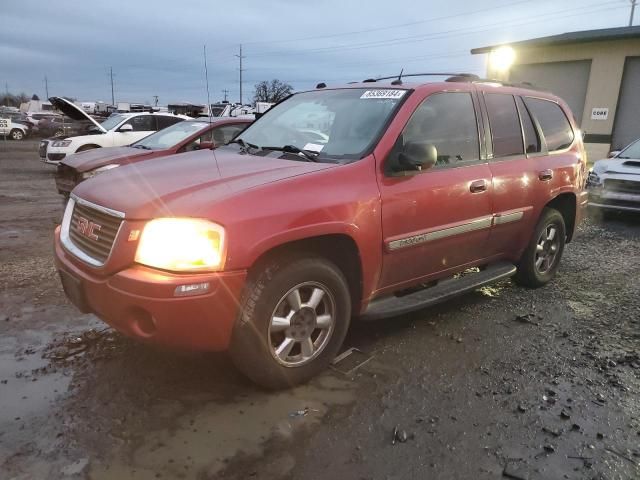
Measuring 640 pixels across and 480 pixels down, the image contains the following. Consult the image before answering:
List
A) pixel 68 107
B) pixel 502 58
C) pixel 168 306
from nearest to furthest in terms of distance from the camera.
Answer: pixel 168 306 → pixel 68 107 → pixel 502 58

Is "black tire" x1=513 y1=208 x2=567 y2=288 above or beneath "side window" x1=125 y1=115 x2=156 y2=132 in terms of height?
beneath

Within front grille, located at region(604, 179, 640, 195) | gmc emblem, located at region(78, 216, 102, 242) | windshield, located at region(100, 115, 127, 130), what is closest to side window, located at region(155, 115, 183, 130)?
windshield, located at region(100, 115, 127, 130)

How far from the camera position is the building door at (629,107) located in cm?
1853

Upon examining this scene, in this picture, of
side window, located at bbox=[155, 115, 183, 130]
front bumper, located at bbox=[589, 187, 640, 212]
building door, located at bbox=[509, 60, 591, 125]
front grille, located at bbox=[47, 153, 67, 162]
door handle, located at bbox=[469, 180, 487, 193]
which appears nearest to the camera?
door handle, located at bbox=[469, 180, 487, 193]

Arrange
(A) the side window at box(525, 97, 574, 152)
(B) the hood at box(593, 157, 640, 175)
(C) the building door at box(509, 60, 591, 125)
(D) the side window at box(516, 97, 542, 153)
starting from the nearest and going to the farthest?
1. (D) the side window at box(516, 97, 542, 153)
2. (A) the side window at box(525, 97, 574, 152)
3. (B) the hood at box(593, 157, 640, 175)
4. (C) the building door at box(509, 60, 591, 125)

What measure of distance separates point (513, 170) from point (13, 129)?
31925 millimetres

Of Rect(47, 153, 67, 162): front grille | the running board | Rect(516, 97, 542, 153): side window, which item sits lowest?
the running board

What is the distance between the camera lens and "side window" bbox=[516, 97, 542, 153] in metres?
4.61

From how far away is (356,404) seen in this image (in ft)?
9.66

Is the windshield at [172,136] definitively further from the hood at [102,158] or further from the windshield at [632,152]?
the windshield at [632,152]

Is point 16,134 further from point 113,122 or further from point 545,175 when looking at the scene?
point 545,175

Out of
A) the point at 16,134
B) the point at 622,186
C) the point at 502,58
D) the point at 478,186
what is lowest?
the point at 16,134

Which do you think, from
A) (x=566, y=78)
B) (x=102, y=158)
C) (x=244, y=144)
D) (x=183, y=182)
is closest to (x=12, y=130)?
(x=102, y=158)

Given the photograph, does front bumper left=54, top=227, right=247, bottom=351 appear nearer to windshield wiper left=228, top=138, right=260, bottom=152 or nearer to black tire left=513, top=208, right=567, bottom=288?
windshield wiper left=228, top=138, right=260, bottom=152
